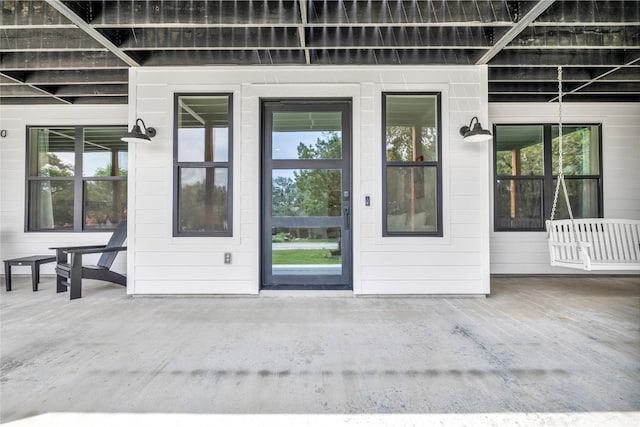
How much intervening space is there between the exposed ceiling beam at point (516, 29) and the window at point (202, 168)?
313cm

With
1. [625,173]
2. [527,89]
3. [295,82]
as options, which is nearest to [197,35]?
[295,82]

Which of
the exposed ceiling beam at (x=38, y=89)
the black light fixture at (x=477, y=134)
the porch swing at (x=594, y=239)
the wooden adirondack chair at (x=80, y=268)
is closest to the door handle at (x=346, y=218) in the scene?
the black light fixture at (x=477, y=134)

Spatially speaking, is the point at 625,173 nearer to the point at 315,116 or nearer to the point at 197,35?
the point at 315,116

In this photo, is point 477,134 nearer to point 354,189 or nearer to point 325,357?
point 354,189

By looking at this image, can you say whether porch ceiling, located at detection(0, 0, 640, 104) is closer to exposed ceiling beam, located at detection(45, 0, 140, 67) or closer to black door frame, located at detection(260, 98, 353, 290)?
exposed ceiling beam, located at detection(45, 0, 140, 67)

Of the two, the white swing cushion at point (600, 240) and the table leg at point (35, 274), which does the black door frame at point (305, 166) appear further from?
the table leg at point (35, 274)

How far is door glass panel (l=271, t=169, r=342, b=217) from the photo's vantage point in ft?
14.2

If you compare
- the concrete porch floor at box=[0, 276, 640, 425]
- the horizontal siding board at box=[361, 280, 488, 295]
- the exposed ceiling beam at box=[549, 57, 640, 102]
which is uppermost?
the exposed ceiling beam at box=[549, 57, 640, 102]

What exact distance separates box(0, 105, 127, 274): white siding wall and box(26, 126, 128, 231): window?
0.12 m

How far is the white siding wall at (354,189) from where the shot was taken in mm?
4145

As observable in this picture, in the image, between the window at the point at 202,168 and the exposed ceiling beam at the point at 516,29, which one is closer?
the exposed ceiling beam at the point at 516,29

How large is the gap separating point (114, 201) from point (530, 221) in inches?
273

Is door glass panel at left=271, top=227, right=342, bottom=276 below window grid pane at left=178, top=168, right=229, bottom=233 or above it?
Answer: below

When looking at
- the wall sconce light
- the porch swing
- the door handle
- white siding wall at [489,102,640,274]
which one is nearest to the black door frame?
the door handle
